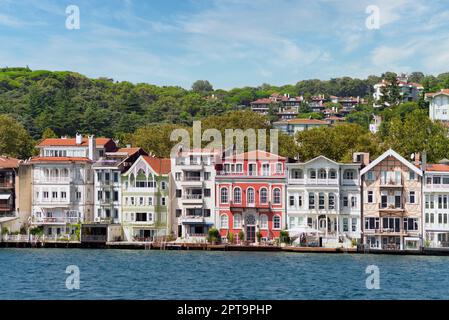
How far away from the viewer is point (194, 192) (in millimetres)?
78188

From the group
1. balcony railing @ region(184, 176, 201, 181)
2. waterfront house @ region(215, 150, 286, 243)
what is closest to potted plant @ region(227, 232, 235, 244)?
waterfront house @ region(215, 150, 286, 243)

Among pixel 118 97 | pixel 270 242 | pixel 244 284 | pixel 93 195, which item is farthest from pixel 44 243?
pixel 118 97

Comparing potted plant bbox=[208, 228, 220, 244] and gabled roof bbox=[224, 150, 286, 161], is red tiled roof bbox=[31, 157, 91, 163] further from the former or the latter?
potted plant bbox=[208, 228, 220, 244]

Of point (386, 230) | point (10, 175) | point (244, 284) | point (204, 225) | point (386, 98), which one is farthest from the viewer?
point (386, 98)

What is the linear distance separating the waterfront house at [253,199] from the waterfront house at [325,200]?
1182mm

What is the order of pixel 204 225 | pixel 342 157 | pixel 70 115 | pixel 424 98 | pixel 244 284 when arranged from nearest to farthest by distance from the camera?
pixel 244 284
pixel 204 225
pixel 342 157
pixel 70 115
pixel 424 98

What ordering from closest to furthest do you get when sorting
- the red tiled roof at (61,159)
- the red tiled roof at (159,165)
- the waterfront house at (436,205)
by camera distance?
the waterfront house at (436,205) → the red tiled roof at (159,165) → the red tiled roof at (61,159)

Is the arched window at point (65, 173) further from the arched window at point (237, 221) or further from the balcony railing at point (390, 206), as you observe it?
the balcony railing at point (390, 206)

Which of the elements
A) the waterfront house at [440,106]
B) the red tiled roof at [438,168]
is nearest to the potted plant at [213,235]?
the red tiled roof at [438,168]

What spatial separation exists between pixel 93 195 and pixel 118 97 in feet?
327

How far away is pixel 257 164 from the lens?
76.2m

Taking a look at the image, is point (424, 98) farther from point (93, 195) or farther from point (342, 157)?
point (93, 195)

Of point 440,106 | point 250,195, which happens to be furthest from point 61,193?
point 440,106

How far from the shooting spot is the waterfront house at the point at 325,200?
73.8 m
